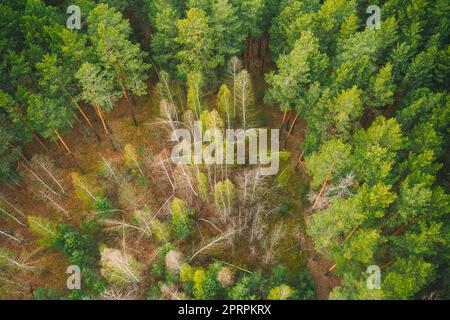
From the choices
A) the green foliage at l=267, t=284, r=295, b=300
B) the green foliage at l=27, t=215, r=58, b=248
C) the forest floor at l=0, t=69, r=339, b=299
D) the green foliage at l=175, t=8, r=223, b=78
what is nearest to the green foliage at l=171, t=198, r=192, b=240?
the forest floor at l=0, t=69, r=339, b=299

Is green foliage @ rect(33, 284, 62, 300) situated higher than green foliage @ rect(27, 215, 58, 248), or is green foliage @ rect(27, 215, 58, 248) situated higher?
green foliage @ rect(27, 215, 58, 248)

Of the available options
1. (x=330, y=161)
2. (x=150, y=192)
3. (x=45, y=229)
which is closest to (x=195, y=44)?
(x=150, y=192)

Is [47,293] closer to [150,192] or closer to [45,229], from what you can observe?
[45,229]

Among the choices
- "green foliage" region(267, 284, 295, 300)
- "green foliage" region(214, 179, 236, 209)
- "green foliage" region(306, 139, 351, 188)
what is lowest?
"green foliage" region(267, 284, 295, 300)

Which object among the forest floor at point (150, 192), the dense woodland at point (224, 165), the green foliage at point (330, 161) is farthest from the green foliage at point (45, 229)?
the green foliage at point (330, 161)

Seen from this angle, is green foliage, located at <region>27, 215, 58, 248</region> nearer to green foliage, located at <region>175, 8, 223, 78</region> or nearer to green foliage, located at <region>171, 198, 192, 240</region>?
green foliage, located at <region>171, 198, 192, 240</region>

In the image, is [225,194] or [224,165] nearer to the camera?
[225,194]
